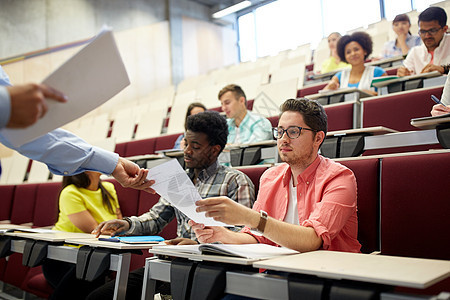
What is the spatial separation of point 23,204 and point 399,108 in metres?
1.80

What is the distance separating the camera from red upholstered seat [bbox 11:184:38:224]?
1959 mm

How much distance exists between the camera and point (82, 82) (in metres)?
0.49

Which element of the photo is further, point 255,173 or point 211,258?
point 255,173

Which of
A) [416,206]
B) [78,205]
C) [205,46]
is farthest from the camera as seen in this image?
[205,46]

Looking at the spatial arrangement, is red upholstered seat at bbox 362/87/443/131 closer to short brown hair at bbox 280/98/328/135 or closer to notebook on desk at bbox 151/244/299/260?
short brown hair at bbox 280/98/328/135

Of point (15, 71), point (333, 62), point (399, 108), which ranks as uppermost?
point (15, 71)

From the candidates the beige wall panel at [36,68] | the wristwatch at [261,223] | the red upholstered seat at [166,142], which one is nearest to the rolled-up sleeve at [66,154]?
the wristwatch at [261,223]

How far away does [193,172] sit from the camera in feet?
4.08

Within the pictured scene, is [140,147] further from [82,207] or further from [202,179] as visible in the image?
[202,179]

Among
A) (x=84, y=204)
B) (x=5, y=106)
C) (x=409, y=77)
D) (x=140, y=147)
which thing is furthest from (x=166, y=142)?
(x=5, y=106)

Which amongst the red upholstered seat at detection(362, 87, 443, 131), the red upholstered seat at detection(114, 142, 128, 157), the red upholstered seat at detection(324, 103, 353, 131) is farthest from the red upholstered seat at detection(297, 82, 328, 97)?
the red upholstered seat at detection(114, 142, 128, 157)

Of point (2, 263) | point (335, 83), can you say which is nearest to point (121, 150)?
point (2, 263)

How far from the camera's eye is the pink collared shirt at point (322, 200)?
0.77 meters

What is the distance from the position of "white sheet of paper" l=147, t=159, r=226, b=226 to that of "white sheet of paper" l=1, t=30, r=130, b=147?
23 centimetres
